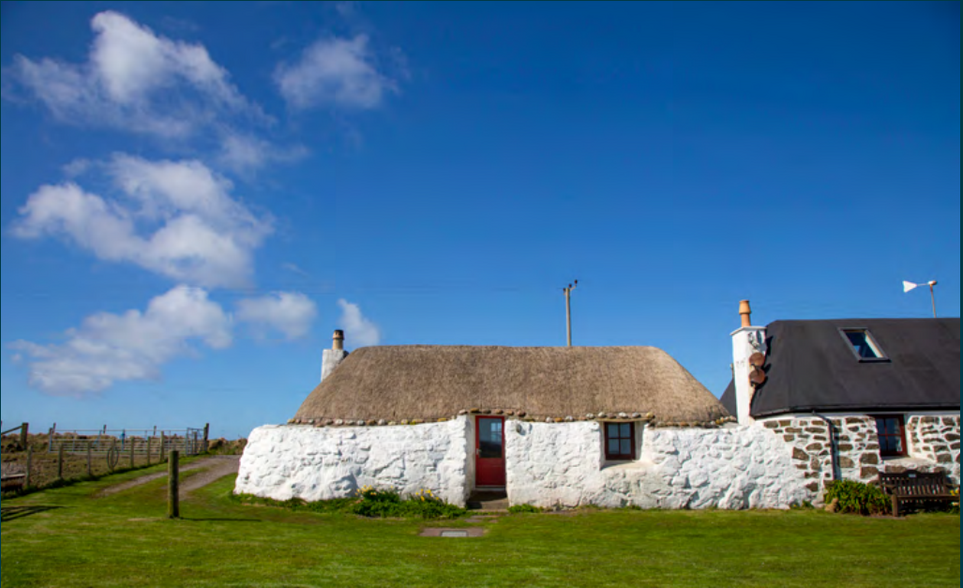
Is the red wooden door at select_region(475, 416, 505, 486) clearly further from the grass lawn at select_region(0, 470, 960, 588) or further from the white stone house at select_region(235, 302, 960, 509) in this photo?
the grass lawn at select_region(0, 470, 960, 588)

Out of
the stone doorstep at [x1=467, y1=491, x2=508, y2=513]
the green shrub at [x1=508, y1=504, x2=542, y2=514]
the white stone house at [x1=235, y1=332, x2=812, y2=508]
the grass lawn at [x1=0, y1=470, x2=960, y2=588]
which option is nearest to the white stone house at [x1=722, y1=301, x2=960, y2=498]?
the white stone house at [x1=235, y1=332, x2=812, y2=508]

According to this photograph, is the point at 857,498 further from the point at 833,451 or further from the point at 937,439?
the point at 937,439

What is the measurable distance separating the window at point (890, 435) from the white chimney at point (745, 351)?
319 cm

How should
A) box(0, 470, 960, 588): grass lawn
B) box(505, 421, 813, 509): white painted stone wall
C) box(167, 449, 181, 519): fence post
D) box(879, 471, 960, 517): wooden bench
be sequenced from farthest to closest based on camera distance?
box(505, 421, 813, 509): white painted stone wall
box(879, 471, 960, 517): wooden bench
box(167, 449, 181, 519): fence post
box(0, 470, 960, 588): grass lawn

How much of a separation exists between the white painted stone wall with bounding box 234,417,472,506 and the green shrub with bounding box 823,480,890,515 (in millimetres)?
9065

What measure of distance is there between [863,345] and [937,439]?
3.47m

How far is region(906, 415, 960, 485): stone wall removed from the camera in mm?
16516

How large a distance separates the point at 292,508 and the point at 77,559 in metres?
6.77

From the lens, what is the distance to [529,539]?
12.9 metres

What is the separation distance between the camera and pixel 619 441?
1795 cm

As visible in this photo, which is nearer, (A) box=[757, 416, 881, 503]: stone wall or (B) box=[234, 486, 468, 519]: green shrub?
(B) box=[234, 486, 468, 519]: green shrub

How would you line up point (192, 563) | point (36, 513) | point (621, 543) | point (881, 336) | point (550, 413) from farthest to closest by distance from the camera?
point (881, 336), point (550, 413), point (36, 513), point (621, 543), point (192, 563)

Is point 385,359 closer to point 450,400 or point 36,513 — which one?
point 450,400

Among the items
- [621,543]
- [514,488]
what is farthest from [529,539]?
[514,488]
